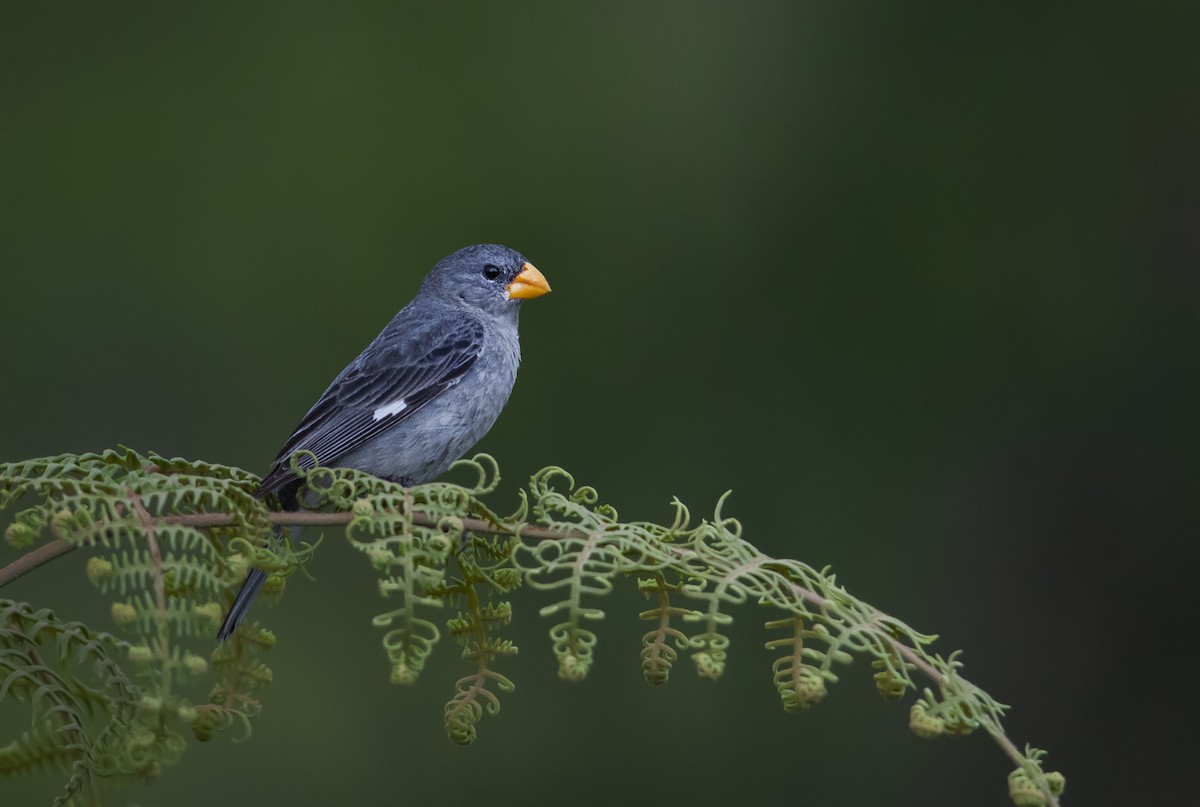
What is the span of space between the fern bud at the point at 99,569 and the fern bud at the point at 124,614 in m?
0.01

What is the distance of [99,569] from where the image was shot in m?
1.26

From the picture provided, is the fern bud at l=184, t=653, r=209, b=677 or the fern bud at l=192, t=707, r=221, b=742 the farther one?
the fern bud at l=192, t=707, r=221, b=742

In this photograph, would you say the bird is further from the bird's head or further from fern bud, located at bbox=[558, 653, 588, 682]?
fern bud, located at bbox=[558, 653, 588, 682]

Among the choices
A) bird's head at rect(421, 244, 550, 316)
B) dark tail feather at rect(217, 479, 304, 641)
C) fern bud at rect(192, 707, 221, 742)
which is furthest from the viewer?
bird's head at rect(421, 244, 550, 316)

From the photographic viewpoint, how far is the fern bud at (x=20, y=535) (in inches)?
53.0

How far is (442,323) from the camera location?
10.3ft

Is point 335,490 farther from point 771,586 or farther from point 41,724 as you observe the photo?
point 771,586

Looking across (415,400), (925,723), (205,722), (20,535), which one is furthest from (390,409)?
(925,723)

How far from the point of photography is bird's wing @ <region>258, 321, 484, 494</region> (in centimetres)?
277

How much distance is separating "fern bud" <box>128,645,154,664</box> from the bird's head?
6.93 ft

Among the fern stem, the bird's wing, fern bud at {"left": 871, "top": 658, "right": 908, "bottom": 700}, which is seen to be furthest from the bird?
fern bud at {"left": 871, "top": 658, "right": 908, "bottom": 700}

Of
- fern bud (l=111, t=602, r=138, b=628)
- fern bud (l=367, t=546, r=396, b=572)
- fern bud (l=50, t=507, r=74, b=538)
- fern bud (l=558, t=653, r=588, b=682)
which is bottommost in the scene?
fern bud (l=558, t=653, r=588, b=682)

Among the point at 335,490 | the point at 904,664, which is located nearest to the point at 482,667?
the point at 335,490

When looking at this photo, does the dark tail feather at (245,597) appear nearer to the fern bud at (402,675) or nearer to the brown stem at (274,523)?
the brown stem at (274,523)
